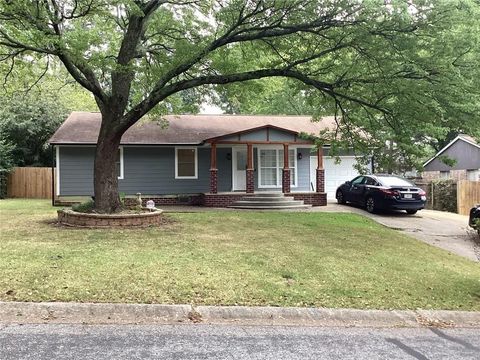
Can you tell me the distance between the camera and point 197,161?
20938mm

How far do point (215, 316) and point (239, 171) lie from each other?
1599 cm

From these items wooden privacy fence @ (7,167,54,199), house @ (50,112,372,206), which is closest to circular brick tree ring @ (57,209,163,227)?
house @ (50,112,372,206)

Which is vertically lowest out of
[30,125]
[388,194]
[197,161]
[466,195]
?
[466,195]

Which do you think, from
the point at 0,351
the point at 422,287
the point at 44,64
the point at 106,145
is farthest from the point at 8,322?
the point at 44,64

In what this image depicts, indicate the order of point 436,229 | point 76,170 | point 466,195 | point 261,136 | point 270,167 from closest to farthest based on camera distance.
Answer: point 436,229 < point 261,136 < point 76,170 < point 466,195 < point 270,167

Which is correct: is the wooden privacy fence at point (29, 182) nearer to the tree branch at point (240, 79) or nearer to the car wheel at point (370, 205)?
the tree branch at point (240, 79)

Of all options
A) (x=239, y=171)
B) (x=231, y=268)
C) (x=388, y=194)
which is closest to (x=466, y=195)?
(x=388, y=194)

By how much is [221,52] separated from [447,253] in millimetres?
7985

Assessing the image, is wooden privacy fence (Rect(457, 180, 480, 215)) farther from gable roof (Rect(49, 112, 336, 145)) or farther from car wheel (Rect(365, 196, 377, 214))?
gable roof (Rect(49, 112, 336, 145))

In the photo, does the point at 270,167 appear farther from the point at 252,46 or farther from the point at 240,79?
the point at 240,79

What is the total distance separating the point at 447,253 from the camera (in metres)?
10.2

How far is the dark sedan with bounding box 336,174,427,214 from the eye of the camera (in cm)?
1638

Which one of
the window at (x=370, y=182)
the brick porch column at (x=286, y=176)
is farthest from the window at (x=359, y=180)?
the brick porch column at (x=286, y=176)

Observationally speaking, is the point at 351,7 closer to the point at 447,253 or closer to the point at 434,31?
the point at 434,31
